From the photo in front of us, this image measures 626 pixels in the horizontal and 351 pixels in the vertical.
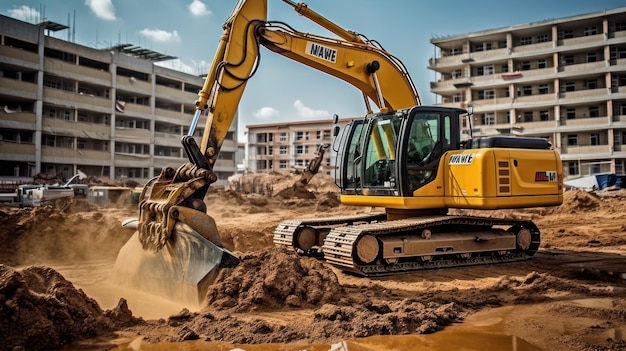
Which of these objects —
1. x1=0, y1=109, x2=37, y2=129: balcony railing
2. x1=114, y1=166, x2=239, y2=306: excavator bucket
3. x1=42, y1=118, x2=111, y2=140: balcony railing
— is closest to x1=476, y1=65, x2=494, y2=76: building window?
x1=42, y1=118, x2=111, y2=140: balcony railing

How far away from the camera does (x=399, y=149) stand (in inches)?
324

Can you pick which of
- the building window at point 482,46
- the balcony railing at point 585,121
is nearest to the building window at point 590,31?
the balcony railing at point 585,121

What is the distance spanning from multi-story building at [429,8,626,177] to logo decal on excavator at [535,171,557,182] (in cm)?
3352

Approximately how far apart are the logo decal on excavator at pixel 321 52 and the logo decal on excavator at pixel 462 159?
8.99 ft

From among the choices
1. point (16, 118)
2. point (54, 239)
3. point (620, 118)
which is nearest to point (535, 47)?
point (620, 118)

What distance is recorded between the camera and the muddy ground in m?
4.41

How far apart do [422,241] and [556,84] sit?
40.2 metres

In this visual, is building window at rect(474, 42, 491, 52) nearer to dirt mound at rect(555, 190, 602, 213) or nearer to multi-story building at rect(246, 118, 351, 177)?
multi-story building at rect(246, 118, 351, 177)

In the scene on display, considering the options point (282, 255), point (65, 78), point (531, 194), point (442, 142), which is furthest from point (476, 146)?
point (65, 78)

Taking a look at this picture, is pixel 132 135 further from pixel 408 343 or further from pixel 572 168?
pixel 408 343

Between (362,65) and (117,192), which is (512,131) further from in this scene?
(362,65)

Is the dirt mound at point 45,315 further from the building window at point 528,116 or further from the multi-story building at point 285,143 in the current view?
the multi-story building at point 285,143

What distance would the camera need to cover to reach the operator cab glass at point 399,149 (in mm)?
8289

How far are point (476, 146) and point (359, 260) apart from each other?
2966 mm
